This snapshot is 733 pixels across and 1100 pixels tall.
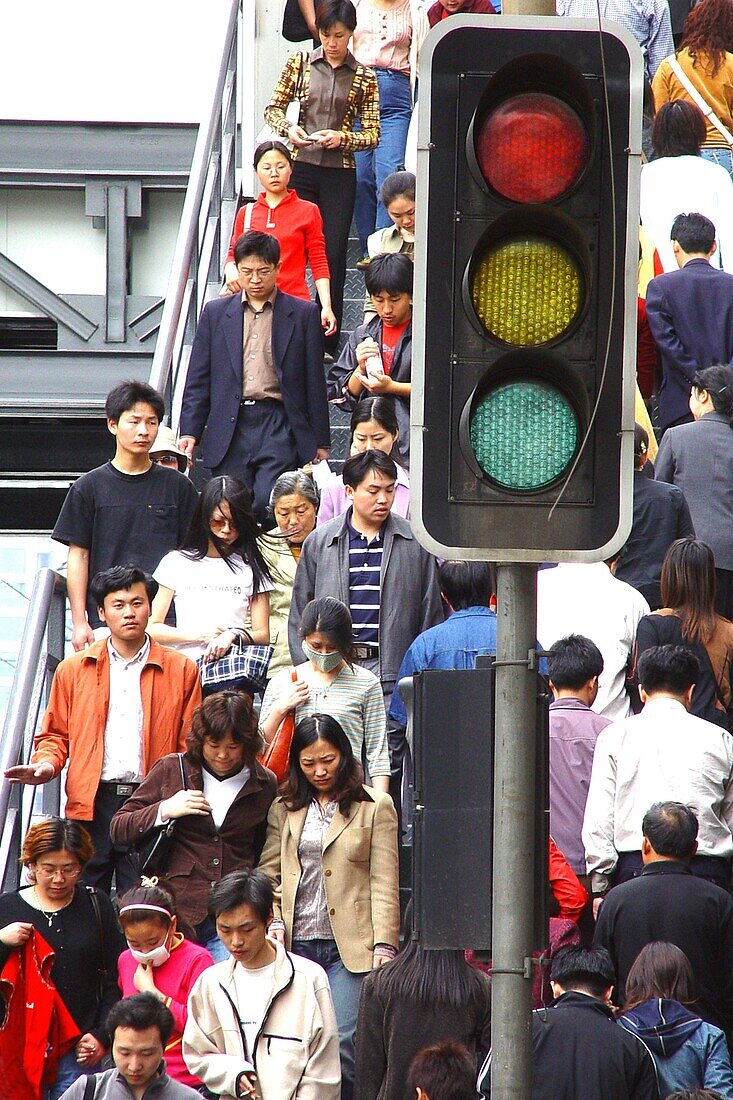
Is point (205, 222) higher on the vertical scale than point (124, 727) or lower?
higher

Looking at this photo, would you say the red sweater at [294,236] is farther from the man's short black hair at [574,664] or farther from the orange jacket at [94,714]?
the man's short black hair at [574,664]

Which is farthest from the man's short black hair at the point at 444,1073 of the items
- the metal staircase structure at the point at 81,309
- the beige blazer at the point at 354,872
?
the metal staircase structure at the point at 81,309

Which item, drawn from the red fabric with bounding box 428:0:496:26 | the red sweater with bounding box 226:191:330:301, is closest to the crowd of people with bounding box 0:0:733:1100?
the red sweater with bounding box 226:191:330:301

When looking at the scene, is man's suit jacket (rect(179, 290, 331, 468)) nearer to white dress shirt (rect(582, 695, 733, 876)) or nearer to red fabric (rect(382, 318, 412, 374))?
red fabric (rect(382, 318, 412, 374))

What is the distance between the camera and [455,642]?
740 cm

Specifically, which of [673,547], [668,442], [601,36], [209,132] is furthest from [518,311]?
[209,132]

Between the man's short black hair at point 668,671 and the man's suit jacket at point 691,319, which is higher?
the man's suit jacket at point 691,319

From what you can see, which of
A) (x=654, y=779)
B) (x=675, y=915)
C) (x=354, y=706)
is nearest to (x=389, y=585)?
(x=354, y=706)

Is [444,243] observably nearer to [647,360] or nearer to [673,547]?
[673,547]

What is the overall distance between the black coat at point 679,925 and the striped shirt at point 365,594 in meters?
2.16

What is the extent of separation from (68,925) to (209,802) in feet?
2.23

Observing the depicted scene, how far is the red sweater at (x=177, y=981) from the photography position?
662 cm

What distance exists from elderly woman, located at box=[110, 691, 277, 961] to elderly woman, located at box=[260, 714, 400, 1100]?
5.1 inches

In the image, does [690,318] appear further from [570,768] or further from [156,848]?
[156,848]
